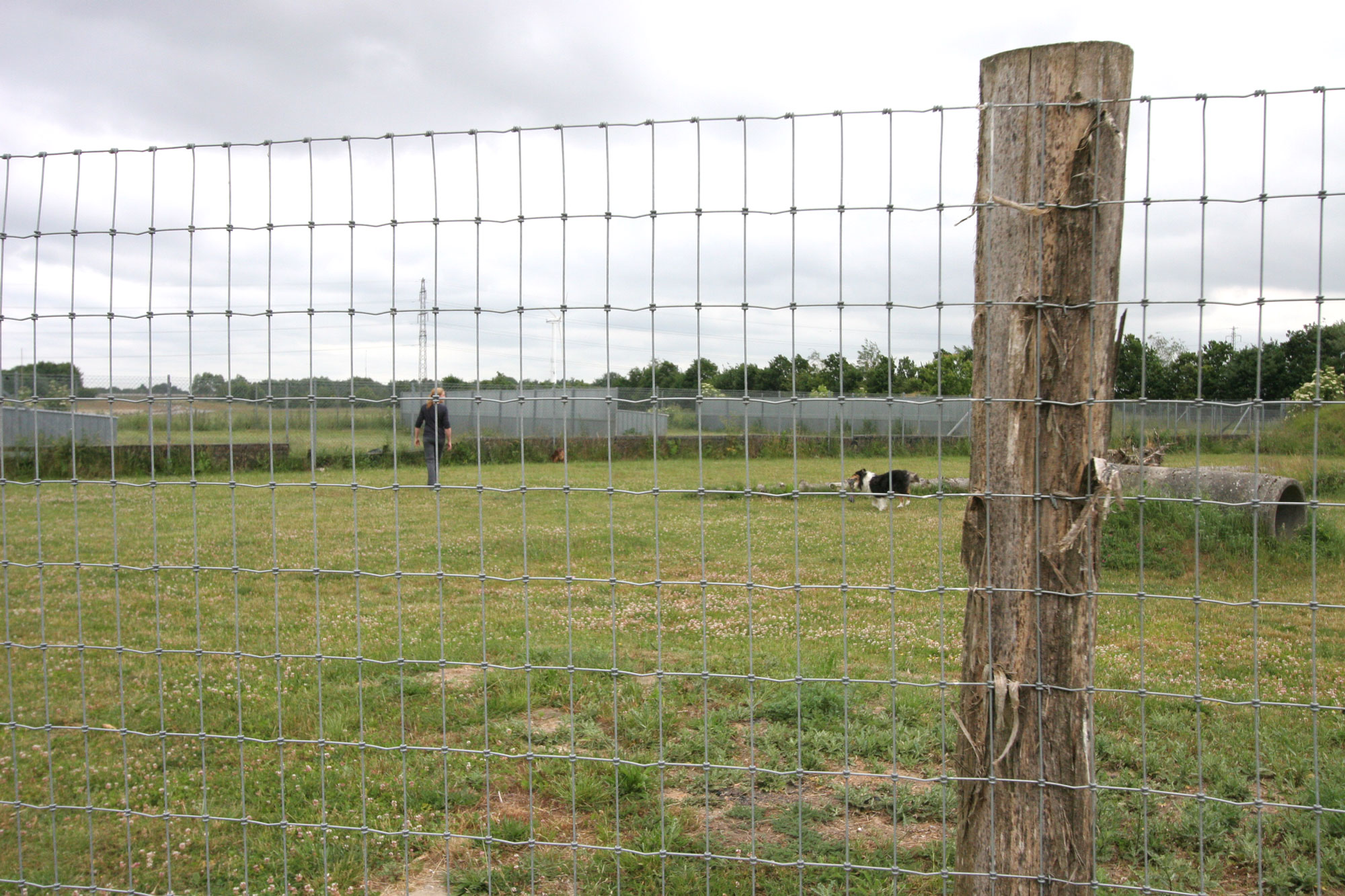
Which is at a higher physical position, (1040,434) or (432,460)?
(1040,434)

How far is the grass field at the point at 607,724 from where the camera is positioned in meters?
2.89

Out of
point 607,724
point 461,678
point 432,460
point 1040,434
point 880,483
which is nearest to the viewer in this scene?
point 1040,434

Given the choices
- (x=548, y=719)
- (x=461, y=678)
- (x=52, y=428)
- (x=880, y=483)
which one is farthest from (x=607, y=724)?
(x=52, y=428)

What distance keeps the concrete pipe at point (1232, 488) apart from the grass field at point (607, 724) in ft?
1.04

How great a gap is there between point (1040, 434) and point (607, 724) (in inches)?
100

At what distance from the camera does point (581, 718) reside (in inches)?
167

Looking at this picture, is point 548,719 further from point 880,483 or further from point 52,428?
point 52,428

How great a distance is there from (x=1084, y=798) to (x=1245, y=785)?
1.58 metres

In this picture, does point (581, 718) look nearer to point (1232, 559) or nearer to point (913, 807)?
point (913, 807)

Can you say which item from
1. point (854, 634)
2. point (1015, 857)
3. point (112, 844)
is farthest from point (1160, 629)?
point (112, 844)

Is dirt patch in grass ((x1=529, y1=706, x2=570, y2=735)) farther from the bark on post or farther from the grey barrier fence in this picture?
the grey barrier fence

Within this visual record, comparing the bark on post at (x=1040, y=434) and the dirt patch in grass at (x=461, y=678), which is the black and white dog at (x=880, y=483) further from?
the bark on post at (x=1040, y=434)

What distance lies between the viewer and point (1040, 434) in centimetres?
232

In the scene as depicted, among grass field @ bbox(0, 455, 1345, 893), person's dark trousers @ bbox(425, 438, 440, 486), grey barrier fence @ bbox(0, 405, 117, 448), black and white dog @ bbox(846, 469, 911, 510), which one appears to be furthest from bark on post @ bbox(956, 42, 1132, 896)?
grey barrier fence @ bbox(0, 405, 117, 448)
